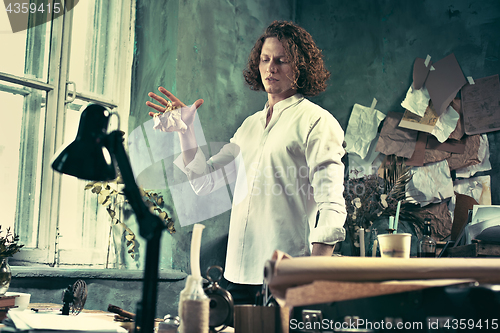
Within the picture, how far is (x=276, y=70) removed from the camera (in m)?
1.64

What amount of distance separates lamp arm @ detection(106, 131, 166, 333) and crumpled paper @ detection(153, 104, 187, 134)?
0.84 metres

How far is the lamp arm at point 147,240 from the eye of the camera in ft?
1.93

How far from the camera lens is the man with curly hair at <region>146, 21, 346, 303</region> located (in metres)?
1.42

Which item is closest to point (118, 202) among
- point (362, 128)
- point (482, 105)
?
point (362, 128)

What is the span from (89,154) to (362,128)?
7.18 feet

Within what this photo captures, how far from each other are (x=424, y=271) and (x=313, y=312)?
0.56 ft

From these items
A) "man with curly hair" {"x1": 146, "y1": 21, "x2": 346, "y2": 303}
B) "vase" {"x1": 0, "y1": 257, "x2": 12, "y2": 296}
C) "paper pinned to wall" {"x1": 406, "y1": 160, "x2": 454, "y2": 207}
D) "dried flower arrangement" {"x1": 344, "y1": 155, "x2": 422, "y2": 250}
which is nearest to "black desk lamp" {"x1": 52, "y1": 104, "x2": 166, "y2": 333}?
"vase" {"x1": 0, "y1": 257, "x2": 12, "y2": 296}

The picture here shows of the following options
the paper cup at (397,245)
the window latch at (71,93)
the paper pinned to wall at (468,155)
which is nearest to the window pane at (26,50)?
the window latch at (71,93)

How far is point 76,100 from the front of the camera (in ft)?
7.28

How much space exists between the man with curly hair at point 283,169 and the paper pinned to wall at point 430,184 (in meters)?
1.03

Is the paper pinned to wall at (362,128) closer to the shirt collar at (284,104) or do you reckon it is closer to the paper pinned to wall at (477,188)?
the paper pinned to wall at (477,188)

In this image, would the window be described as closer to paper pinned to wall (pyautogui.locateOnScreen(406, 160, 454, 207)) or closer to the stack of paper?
the stack of paper

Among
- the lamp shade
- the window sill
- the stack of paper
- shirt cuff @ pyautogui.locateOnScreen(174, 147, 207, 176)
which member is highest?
shirt cuff @ pyautogui.locateOnScreen(174, 147, 207, 176)

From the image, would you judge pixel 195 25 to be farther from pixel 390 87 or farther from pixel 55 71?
pixel 390 87
